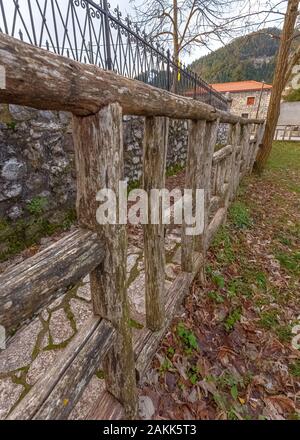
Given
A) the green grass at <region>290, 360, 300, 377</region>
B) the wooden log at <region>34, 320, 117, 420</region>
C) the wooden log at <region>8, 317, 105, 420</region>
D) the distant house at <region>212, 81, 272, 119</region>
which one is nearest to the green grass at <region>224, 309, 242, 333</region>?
the green grass at <region>290, 360, 300, 377</region>

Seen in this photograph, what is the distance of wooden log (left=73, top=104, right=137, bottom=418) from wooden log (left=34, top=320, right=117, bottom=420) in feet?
0.26

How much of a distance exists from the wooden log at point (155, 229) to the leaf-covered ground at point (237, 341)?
443mm

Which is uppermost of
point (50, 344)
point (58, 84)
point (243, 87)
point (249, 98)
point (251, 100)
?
point (243, 87)

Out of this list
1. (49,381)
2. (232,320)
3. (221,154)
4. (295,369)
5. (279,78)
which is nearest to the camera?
(49,381)

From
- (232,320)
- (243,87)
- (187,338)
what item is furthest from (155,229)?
(243,87)

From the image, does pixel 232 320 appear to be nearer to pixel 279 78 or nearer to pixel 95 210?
pixel 95 210

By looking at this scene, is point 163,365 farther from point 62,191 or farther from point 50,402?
point 62,191

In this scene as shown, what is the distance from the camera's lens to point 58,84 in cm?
69

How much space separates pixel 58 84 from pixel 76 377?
3.62ft

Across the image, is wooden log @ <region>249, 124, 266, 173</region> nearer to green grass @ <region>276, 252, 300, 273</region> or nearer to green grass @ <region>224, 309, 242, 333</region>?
green grass @ <region>276, 252, 300, 273</region>

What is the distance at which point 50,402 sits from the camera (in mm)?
910

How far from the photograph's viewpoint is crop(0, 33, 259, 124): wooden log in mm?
584
